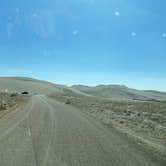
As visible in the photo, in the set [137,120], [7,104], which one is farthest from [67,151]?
[7,104]

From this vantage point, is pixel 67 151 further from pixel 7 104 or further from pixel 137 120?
pixel 7 104

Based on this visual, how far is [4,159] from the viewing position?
7988mm

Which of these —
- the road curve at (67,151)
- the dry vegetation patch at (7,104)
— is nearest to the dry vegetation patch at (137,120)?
the road curve at (67,151)

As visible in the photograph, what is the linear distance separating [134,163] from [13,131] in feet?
23.5

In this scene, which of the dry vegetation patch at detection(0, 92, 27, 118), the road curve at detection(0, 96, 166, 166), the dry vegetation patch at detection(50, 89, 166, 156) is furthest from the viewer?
the dry vegetation patch at detection(0, 92, 27, 118)

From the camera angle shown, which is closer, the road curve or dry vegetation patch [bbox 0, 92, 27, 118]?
the road curve

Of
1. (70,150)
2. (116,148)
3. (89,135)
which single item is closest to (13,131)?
(89,135)

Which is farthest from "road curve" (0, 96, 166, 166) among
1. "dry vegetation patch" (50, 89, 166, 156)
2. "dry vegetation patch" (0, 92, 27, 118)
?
"dry vegetation patch" (0, 92, 27, 118)

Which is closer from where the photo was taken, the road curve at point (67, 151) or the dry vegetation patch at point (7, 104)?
the road curve at point (67, 151)

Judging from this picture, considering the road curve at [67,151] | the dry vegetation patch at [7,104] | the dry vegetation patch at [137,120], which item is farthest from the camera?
the dry vegetation patch at [7,104]

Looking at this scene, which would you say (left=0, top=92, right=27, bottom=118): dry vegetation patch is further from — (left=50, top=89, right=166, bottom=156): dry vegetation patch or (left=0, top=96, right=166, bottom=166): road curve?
(left=0, top=96, right=166, bottom=166): road curve

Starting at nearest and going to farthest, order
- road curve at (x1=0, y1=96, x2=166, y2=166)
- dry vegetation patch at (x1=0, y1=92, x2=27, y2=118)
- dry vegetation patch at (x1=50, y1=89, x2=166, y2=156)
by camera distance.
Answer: road curve at (x1=0, y1=96, x2=166, y2=166)
dry vegetation patch at (x1=50, y1=89, x2=166, y2=156)
dry vegetation patch at (x1=0, y1=92, x2=27, y2=118)

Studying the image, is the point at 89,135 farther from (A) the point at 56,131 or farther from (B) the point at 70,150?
(B) the point at 70,150

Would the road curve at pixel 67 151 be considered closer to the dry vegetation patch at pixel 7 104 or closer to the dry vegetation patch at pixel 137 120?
the dry vegetation patch at pixel 137 120
